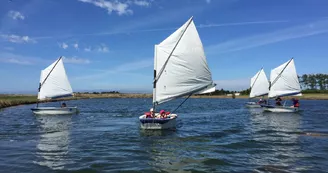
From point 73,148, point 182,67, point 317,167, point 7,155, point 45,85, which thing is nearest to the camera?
point 317,167

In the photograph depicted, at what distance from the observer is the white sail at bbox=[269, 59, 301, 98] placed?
62844mm

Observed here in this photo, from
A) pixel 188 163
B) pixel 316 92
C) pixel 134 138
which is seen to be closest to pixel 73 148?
pixel 134 138

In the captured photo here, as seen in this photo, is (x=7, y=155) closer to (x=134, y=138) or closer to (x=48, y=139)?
(x=48, y=139)

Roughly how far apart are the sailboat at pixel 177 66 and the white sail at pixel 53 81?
31907 millimetres

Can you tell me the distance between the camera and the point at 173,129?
34156 mm

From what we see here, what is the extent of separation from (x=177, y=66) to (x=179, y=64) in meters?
0.30

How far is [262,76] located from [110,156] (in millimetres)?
69775

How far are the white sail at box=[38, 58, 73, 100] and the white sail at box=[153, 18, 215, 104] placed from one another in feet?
106

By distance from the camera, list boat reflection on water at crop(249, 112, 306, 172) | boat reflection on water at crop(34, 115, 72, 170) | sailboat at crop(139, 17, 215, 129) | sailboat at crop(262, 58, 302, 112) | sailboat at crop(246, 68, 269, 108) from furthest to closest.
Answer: sailboat at crop(246, 68, 269, 108) < sailboat at crop(262, 58, 302, 112) < sailboat at crop(139, 17, 215, 129) < boat reflection on water at crop(34, 115, 72, 170) < boat reflection on water at crop(249, 112, 306, 172)

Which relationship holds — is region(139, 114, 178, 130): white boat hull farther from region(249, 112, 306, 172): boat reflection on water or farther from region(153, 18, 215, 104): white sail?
region(249, 112, 306, 172): boat reflection on water

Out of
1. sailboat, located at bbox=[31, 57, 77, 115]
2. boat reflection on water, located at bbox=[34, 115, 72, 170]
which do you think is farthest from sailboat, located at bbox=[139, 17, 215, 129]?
sailboat, located at bbox=[31, 57, 77, 115]

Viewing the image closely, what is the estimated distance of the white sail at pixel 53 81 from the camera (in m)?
57.3

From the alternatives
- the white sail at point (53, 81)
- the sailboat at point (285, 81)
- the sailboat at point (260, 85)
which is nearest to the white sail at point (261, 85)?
the sailboat at point (260, 85)

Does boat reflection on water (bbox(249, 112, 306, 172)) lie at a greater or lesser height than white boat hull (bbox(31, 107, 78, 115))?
lesser
